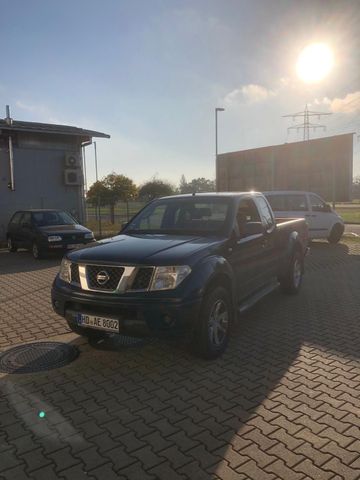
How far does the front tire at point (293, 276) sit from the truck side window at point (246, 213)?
147 cm

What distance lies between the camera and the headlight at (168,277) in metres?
4.04

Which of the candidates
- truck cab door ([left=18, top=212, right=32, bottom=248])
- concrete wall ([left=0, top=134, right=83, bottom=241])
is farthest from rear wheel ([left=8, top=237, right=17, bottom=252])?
concrete wall ([left=0, top=134, right=83, bottom=241])

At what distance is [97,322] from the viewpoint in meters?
4.19

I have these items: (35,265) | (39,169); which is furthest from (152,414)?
(39,169)

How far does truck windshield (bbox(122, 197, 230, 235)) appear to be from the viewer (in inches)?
209

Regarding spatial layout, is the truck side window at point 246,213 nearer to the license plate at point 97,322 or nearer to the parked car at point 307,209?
the license plate at point 97,322

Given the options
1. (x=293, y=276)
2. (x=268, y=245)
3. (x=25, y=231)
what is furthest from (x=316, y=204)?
(x=25, y=231)

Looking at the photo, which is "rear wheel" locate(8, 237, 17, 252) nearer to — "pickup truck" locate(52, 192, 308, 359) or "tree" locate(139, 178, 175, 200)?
"pickup truck" locate(52, 192, 308, 359)

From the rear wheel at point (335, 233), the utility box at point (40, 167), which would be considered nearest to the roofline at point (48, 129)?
the utility box at point (40, 167)

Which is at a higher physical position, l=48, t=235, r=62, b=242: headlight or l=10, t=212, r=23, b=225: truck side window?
l=10, t=212, r=23, b=225: truck side window

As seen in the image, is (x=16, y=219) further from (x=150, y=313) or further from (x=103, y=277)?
(x=150, y=313)

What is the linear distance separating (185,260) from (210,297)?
493 mm

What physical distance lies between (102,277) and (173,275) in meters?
0.72

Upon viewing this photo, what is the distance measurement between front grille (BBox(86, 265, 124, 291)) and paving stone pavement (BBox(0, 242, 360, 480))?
879 millimetres
